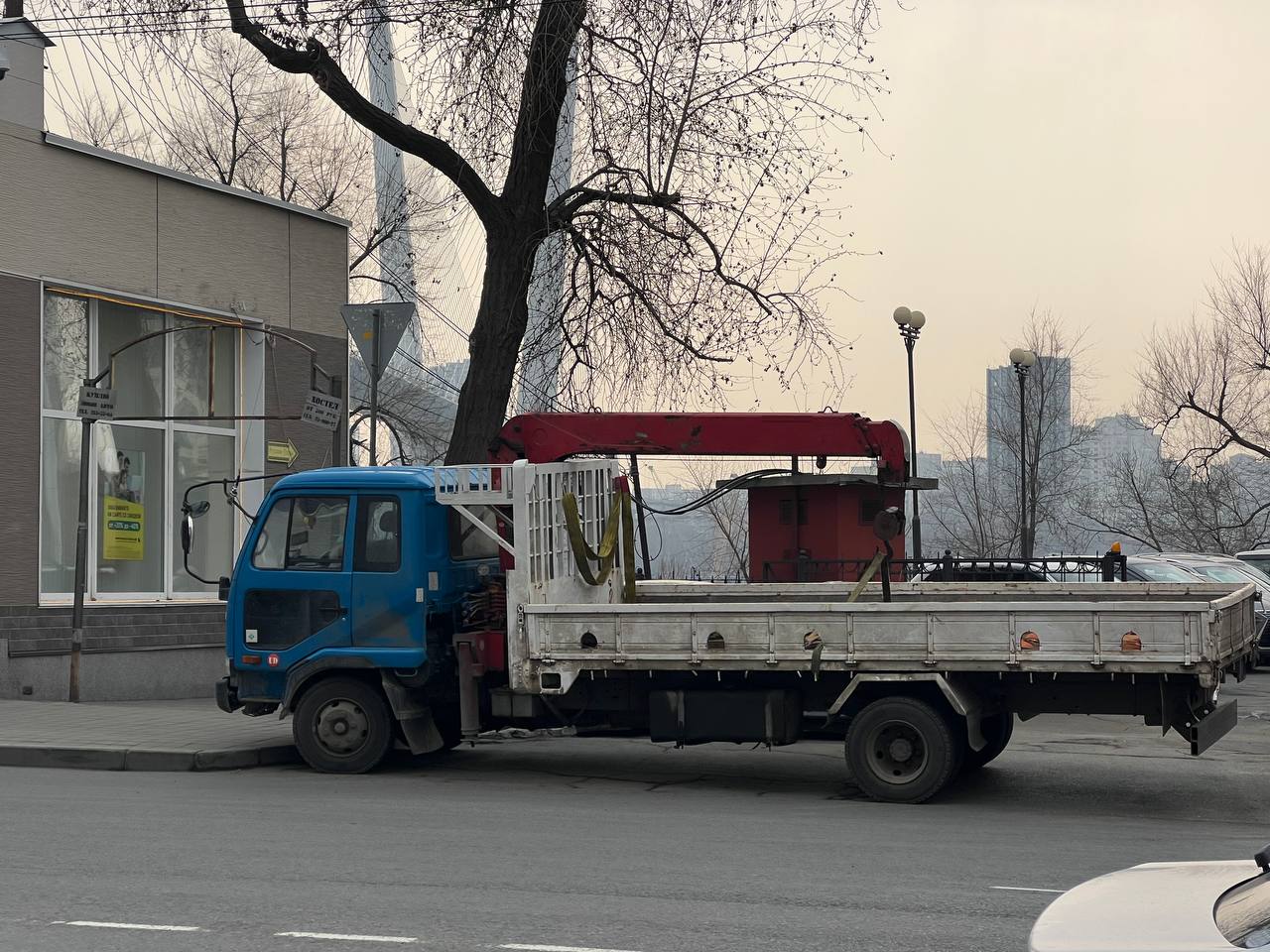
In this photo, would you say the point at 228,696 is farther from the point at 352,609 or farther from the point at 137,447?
the point at 137,447

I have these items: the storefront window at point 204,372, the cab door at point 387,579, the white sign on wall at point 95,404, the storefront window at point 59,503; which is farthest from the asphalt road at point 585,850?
the storefront window at point 204,372

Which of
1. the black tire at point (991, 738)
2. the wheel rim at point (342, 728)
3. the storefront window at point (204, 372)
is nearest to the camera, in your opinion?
the black tire at point (991, 738)

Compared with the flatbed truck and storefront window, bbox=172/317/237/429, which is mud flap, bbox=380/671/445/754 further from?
storefront window, bbox=172/317/237/429

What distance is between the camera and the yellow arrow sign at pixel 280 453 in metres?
21.4

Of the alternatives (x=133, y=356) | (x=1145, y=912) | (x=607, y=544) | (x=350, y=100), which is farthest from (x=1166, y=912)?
(x=133, y=356)

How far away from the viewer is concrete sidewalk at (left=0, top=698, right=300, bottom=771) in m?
12.4

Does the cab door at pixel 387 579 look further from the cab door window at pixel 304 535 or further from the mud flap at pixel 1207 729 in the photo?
the mud flap at pixel 1207 729

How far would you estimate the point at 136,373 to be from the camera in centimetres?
1995

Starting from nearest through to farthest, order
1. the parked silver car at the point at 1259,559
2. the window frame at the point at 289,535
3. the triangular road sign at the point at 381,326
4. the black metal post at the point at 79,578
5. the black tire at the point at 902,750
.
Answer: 1. the black tire at the point at 902,750
2. the window frame at the point at 289,535
3. the triangular road sign at the point at 381,326
4. the black metal post at the point at 79,578
5. the parked silver car at the point at 1259,559

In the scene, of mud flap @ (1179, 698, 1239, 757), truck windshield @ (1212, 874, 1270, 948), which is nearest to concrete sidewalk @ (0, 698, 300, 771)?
mud flap @ (1179, 698, 1239, 757)

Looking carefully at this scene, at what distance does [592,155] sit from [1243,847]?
429 inches

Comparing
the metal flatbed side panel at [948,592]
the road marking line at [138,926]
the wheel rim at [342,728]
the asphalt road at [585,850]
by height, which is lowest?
the asphalt road at [585,850]

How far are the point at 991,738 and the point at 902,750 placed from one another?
4.92 feet

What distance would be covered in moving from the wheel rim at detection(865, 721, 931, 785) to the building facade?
831 centimetres
